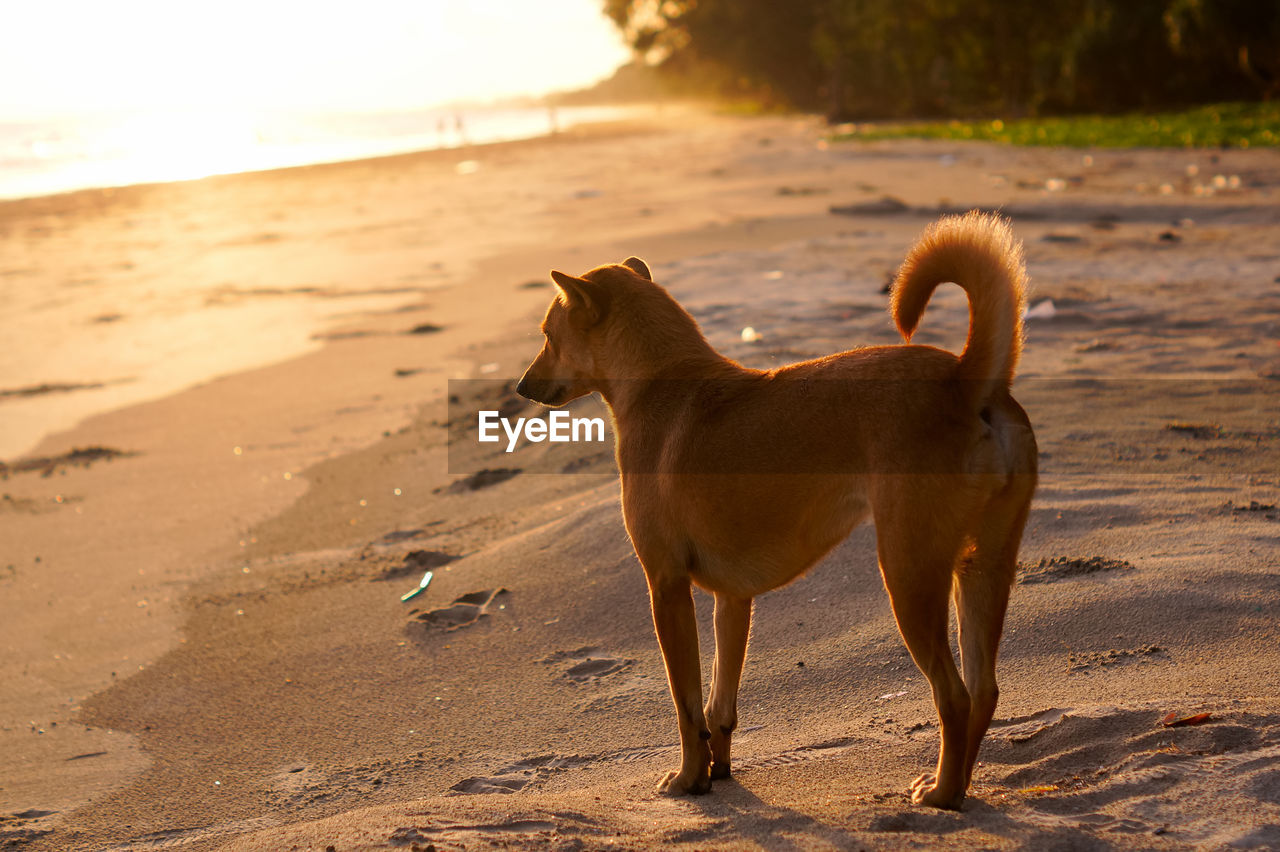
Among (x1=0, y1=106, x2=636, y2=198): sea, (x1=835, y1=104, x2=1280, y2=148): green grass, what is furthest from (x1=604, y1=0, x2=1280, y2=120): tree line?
(x1=0, y1=106, x2=636, y2=198): sea

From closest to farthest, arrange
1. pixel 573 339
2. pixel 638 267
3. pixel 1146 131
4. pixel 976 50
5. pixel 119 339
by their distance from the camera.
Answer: pixel 573 339 < pixel 638 267 < pixel 119 339 < pixel 1146 131 < pixel 976 50

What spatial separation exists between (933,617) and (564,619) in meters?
2.65

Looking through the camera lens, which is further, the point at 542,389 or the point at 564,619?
the point at 564,619

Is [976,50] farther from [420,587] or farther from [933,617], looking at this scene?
[933,617]

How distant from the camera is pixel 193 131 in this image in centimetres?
9825

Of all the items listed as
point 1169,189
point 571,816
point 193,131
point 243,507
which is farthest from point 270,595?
point 193,131

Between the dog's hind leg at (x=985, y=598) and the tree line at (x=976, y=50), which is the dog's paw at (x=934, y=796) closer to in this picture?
the dog's hind leg at (x=985, y=598)

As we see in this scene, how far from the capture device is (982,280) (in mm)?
3389

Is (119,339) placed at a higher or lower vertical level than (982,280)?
lower

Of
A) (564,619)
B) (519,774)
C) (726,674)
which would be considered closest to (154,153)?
(564,619)

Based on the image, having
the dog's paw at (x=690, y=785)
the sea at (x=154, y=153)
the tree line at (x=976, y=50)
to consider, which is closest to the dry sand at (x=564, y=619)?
the dog's paw at (x=690, y=785)

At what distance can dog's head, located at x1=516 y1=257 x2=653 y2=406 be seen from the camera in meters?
4.26

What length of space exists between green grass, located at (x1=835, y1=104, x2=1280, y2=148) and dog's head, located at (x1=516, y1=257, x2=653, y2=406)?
23856mm

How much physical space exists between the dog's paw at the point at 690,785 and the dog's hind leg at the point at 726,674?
0.51 ft
